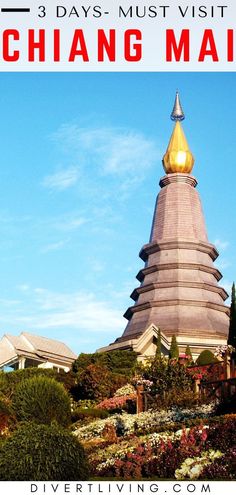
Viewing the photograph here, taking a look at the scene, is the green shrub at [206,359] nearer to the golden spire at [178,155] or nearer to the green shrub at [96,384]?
the green shrub at [96,384]

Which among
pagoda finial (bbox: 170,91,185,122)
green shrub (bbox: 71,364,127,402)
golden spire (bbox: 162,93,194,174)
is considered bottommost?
green shrub (bbox: 71,364,127,402)

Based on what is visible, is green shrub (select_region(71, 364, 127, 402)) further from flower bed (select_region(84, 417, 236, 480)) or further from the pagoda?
flower bed (select_region(84, 417, 236, 480))

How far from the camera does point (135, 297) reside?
61344mm

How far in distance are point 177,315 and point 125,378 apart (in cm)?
1570

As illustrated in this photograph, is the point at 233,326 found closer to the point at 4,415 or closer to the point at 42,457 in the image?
the point at 4,415

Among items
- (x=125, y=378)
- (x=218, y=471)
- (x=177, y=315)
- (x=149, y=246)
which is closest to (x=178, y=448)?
(x=218, y=471)

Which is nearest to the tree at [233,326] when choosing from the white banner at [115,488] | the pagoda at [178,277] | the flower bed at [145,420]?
the flower bed at [145,420]

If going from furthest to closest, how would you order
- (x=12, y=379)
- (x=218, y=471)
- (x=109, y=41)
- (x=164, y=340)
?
(x=164, y=340), (x=12, y=379), (x=218, y=471), (x=109, y=41)

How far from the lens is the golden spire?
6525 cm

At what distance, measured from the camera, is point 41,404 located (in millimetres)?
27109

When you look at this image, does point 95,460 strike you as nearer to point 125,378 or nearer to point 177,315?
point 125,378

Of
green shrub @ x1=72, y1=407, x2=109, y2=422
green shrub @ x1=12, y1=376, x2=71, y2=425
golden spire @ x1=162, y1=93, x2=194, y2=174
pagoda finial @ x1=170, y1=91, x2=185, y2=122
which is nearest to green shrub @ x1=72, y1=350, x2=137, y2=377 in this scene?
green shrub @ x1=72, y1=407, x2=109, y2=422

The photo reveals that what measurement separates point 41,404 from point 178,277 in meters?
31.7

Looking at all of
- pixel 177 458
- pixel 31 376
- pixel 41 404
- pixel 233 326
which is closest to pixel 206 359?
pixel 233 326
